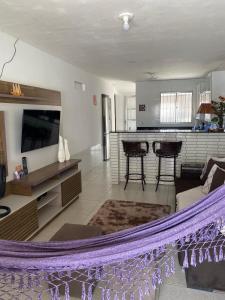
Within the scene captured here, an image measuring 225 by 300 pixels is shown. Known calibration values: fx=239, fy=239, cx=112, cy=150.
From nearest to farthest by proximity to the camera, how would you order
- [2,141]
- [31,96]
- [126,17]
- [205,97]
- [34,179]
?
1. [126,17]
2. [2,141]
3. [34,179]
4. [31,96]
5. [205,97]

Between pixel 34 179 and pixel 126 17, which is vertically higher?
pixel 126 17

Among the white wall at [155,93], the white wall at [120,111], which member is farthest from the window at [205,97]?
the white wall at [120,111]

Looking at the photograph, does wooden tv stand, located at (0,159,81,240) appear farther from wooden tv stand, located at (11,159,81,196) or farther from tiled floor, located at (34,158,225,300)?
tiled floor, located at (34,158,225,300)

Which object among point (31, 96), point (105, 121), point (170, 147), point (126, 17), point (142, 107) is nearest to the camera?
point (126, 17)

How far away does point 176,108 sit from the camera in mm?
7395

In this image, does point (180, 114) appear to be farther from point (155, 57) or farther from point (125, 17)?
point (125, 17)

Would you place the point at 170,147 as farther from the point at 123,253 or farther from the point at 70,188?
the point at 123,253

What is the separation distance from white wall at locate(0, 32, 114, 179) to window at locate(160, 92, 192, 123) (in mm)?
2059

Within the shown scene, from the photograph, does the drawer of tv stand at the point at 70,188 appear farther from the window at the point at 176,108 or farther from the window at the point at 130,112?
the window at the point at 130,112

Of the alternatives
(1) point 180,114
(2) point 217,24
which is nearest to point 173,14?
(2) point 217,24

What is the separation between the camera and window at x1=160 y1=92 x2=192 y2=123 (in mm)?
7309

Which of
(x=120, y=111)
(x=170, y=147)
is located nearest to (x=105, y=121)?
(x=120, y=111)

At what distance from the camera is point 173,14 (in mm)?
2477

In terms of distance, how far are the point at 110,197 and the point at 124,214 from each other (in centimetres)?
79
